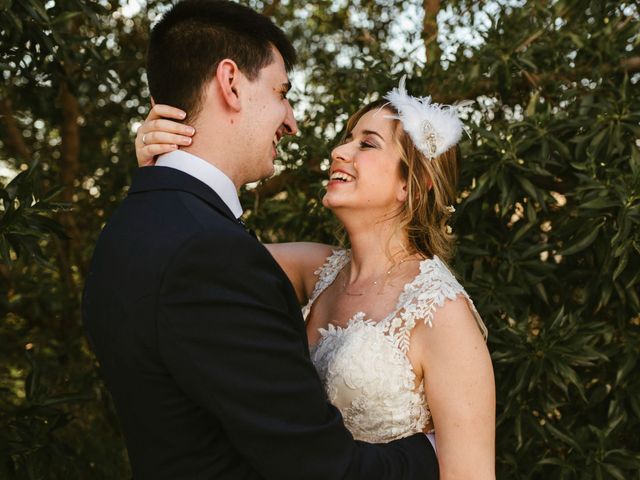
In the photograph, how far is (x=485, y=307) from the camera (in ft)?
9.16

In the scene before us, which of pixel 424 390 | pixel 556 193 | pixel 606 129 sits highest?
pixel 606 129

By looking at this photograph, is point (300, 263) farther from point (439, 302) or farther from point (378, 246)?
point (439, 302)

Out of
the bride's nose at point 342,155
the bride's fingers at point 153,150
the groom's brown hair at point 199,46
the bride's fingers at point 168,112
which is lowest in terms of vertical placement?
the bride's nose at point 342,155

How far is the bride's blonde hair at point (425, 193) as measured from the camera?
2436 millimetres

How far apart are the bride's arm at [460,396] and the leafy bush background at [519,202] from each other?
779 mm

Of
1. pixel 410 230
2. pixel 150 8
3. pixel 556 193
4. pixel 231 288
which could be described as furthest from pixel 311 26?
pixel 231 288

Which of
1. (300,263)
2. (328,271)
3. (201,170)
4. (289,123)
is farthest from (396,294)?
(201,170)

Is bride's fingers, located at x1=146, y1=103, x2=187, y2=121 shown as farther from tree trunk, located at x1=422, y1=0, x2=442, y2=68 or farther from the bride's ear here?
tree trunk, located at x1=422, y1=0, x2=442, y2=68

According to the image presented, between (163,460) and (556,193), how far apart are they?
7.48ft

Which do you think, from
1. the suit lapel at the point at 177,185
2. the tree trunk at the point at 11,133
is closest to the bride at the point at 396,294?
the suit lapel at the point at 177,185

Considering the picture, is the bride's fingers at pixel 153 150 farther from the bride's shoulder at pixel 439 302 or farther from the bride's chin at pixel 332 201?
the bride's shoulder at pixel 439 302

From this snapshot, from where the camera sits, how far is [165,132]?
5.58ft

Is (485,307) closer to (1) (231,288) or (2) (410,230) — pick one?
(2) (410,230)

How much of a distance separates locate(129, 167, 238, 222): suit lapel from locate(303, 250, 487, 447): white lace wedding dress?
2.43 ft
